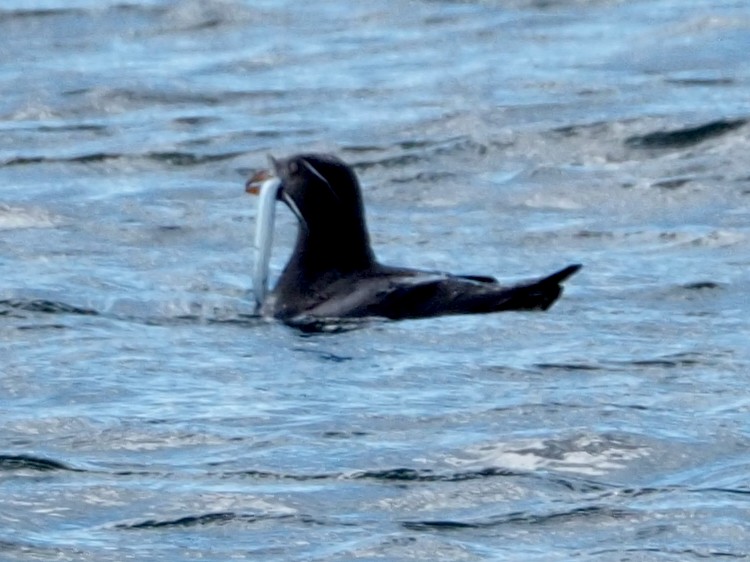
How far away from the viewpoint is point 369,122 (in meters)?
16.3

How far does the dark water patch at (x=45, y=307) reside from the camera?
1072cm

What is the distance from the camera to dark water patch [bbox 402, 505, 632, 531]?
7000 mm

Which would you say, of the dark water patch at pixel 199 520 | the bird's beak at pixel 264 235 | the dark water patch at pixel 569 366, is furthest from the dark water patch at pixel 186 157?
the dark water patch at pixel 199 520

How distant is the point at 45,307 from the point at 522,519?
4.22m

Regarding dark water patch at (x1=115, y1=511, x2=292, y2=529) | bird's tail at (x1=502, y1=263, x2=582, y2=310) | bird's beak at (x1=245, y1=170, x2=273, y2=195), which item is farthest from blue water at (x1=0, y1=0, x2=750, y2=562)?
bird's beak at (x1=245, y1=170, x2=273, y2=195)

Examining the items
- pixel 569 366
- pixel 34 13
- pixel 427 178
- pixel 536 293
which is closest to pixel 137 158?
pixel 427 178

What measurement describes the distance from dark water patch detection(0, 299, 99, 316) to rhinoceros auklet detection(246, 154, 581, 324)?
78 cm

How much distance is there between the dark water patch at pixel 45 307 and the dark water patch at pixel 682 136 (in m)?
5.53

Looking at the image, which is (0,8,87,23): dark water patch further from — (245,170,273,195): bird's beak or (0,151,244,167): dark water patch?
(245,170,273,195): bird's beak

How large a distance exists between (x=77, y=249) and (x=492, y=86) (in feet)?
19.1

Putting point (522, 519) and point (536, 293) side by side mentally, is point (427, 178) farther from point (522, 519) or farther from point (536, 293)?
point (522, 519)

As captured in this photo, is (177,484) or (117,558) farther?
(177,484)

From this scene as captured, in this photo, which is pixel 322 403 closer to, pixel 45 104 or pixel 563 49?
pixel 45 104

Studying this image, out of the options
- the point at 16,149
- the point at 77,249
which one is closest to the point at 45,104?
the point at 16,149
